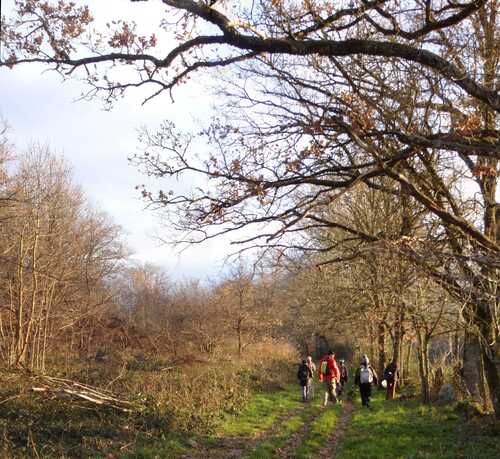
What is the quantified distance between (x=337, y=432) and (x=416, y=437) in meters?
2.21

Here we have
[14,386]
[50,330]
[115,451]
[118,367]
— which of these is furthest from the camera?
[50,330]

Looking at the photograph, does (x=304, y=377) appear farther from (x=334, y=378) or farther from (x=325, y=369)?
(x=334, y=378)

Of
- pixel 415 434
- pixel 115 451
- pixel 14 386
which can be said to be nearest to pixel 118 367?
pixel 14 386

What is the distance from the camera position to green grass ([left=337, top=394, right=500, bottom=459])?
31.0 ft

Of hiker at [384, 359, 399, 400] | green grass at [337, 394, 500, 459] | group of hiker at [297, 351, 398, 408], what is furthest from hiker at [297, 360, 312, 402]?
green grass at [337, 394, 500, 459]

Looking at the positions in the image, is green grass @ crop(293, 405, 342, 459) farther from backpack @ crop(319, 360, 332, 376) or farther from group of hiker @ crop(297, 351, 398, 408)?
backpack @ crop(319, 360, 332, 376)

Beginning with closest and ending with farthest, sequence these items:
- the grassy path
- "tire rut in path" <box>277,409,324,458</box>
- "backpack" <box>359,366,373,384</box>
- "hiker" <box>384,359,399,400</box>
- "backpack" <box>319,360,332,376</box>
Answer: the grassy path → "tire rut in path" <box>277,409,324,458</box> → "backpack" <box>359,366,373,384</box> → "backpack" <box>319,360,332,376</box> → "hiker" <box>384,359,399,400</box>

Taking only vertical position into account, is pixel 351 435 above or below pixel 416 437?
below

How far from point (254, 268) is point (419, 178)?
12.1 feet

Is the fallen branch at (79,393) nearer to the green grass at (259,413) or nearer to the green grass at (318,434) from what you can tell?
the green grass at (259,413)

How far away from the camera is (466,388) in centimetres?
1499

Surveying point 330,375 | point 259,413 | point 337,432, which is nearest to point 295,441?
point 337,432

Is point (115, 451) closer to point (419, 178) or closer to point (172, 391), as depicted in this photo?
point (172, 391)

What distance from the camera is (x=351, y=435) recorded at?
12.0 m
